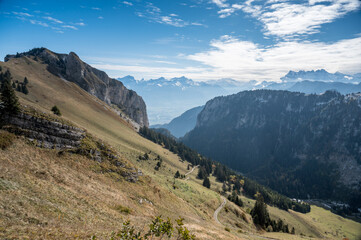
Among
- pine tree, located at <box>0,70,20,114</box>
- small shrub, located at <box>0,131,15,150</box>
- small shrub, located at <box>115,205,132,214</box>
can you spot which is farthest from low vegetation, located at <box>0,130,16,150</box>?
small shrub, located at <box>115,205,132,214</box>

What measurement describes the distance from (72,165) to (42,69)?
175340mm

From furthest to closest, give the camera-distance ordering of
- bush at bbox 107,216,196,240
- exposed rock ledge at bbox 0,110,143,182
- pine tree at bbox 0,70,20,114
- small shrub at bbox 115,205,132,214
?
exposed rock ledge at bbox 0,110,143,182
pine tree at bbox 0,70,20,114
small shrub at bbox 115,205,132,214
bush at bbox 107,216,196,240

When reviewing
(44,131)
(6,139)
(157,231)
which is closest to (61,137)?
(44,131)

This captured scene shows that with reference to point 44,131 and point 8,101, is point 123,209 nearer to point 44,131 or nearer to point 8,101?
point 44,131

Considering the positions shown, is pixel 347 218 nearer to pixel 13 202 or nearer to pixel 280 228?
pixel 280 228

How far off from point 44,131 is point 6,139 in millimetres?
7671

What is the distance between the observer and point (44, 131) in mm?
42500

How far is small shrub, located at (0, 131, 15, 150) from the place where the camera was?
33562mm

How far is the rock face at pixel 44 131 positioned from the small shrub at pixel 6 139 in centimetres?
209

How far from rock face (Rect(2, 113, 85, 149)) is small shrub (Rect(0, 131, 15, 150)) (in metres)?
2.09

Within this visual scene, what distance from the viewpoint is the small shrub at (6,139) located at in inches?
1321

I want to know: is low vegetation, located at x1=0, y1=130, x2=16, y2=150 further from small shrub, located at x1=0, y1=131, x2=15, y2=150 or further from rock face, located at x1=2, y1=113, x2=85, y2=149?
rock face, located at x1=2, y1=113, x2=85, y2=149

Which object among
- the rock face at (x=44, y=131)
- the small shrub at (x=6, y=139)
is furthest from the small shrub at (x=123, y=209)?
the small shrub at (x=6, y=139)

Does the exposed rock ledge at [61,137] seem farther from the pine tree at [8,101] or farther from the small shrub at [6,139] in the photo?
the small shrub at [6,139]
